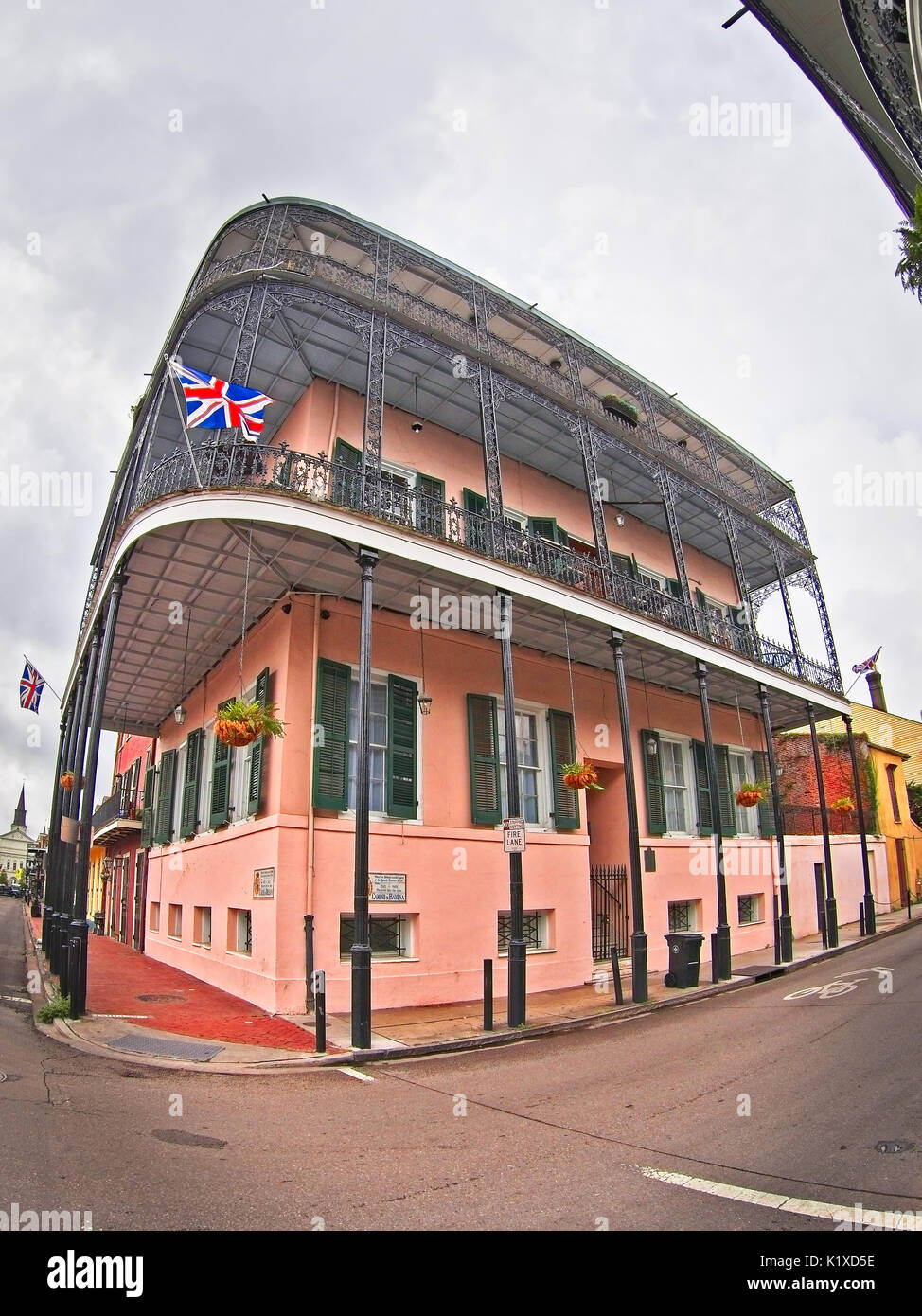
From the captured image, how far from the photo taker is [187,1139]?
209 inches

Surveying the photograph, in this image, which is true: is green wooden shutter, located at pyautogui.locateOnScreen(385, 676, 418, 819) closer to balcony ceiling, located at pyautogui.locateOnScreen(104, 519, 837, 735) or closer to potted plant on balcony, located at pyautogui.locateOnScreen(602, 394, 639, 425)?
balcony ceiling, located at pyautogui.locateOnScreen(104, 519, 837, 735)

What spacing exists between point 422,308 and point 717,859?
11.5 meters

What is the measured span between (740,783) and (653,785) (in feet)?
14.1

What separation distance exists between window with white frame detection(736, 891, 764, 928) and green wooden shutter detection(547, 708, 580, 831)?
6972mm

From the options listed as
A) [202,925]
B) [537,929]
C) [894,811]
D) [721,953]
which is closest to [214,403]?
[202,925]

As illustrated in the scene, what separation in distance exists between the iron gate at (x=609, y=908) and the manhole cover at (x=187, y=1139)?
10.7 meters

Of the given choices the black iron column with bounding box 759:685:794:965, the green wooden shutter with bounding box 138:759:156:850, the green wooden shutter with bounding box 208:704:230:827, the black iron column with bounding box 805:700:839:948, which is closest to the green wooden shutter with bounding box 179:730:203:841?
the green wooden shutter with bounding box 208:704:230:827

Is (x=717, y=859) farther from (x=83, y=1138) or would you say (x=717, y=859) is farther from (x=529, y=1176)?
(x=83, y=1138)

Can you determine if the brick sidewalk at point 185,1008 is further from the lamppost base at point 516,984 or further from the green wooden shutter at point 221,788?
the green wooden shutter at point 221,788

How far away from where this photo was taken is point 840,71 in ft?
34.6

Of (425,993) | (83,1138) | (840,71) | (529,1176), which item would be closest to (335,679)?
(425,993)

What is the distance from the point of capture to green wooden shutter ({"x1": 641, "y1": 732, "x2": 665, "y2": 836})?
16.4 meters

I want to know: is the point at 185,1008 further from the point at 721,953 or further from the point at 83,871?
the point at 721,953
